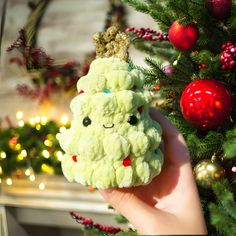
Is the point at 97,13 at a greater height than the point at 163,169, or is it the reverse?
the point at 97,13

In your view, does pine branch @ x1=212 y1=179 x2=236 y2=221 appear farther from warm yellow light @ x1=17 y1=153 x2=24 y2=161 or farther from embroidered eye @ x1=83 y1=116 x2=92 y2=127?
warm yellow light @ x1=17 y1=153 x2=24 y2=161

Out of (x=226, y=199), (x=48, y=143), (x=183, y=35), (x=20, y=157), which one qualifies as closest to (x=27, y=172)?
(x=20, y=157)

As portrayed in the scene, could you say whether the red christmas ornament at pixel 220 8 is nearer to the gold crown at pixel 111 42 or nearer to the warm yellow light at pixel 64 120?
the gold crown at pixel 111 42

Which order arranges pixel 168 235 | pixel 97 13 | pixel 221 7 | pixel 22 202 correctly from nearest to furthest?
pixel 168 235, pixel 221 7, pixel 97 13, pixel 22 202

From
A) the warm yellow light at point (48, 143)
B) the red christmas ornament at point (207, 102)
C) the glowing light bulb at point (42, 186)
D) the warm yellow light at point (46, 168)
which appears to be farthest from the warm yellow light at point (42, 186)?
the red christmas ornament at point (207, 102)

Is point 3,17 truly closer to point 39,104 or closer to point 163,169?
point 39,104

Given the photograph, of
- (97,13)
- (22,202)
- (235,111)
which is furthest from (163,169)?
(22,202)

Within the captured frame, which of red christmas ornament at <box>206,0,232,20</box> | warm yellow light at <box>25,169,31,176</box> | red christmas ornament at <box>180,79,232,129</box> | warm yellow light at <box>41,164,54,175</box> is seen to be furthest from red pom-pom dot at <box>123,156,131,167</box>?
warm yellow light at <box>25,169,31,176</box>
